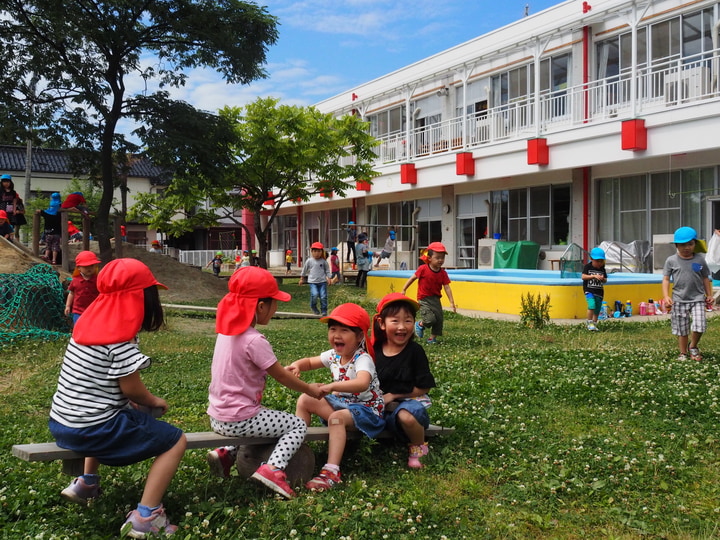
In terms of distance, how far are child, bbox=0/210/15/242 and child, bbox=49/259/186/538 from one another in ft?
48.8

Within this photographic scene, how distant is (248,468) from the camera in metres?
4.62

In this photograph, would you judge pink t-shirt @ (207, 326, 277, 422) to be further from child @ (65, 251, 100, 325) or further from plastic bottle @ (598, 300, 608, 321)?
plastic bottle @ (598, 300, 608, 321)

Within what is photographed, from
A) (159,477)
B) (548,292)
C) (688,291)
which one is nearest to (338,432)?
(159,477)

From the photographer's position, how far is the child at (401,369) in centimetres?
511

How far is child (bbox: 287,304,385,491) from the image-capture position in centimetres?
468

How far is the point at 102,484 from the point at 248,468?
3.18ft

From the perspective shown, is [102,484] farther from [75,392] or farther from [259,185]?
[259,185]

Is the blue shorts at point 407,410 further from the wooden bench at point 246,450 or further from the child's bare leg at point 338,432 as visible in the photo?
the child's bare leg at point 338,432

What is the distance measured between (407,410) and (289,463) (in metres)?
0.95

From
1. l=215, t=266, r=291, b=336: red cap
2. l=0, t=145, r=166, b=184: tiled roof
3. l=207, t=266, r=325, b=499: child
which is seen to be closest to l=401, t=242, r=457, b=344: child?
l=207, t=266, r=325, b=499: child

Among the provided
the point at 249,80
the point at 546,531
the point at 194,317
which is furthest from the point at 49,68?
the point at 546,531

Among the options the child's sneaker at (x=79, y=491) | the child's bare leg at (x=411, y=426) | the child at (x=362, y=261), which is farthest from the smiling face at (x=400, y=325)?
the child at (x=362, y=261)

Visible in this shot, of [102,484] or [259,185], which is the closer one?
[102,484]

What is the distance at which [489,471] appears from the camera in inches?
190
